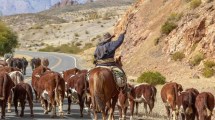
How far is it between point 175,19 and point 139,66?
4830 millimetres

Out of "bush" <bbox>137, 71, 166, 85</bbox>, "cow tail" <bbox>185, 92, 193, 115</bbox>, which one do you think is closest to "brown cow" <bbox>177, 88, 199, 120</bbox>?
"cow tail" <bbox>185, 92, 193, 115</bbox>

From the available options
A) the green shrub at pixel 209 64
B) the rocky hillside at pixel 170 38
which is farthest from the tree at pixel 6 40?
the green shrub at pixel 209 64

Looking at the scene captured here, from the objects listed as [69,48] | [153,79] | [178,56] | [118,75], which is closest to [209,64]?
[178,56]

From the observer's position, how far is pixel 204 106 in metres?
14.9

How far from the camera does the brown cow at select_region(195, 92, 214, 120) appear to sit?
14875mm

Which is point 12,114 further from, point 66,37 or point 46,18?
point 46,18

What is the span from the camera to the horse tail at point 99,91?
15.1m

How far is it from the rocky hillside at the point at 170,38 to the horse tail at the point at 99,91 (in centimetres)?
1878

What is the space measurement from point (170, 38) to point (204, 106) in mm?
24812

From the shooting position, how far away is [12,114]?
62.3 ft

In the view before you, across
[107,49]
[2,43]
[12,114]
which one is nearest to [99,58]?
[107,49]

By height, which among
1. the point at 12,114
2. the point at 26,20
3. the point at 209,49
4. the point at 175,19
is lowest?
the point at 12,114

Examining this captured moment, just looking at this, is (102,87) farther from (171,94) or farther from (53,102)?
(171,94)

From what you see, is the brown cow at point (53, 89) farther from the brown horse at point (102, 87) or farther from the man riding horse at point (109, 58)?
the brown horse at point (102, 87)
